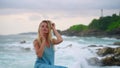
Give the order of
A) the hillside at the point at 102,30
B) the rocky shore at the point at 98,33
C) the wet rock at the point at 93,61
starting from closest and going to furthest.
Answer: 1. the wet rock at the point at 93,61
2. the hillside at the point at 102,30
3. the rocky shore at the point at 98,33

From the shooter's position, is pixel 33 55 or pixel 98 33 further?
pixel 98 33

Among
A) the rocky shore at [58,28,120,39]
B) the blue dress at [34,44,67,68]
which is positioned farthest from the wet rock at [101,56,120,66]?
the rocky shore at [58,28,120,39]

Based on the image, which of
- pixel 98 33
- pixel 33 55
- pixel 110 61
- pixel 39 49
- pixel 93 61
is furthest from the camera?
pixel 98 33

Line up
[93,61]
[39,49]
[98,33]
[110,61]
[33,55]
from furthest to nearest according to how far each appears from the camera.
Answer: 1. [98,33]
2. [33,55]
3. [93,61]
4. [110,61]
5. [39,49]

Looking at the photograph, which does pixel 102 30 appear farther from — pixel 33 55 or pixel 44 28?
pixel 44 28

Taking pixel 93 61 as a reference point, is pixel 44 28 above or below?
above

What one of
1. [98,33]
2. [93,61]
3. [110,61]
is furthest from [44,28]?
[98,33]

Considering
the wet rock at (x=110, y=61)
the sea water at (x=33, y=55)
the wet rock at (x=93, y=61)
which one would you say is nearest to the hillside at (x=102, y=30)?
the sea water at (x=33, y=55)

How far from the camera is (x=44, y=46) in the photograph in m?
1.39

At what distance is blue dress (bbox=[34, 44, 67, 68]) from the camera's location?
1.37 m

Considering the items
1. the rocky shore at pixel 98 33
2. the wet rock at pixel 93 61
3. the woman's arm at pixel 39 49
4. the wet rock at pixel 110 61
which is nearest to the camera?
the woman's arm at pixel 39 49

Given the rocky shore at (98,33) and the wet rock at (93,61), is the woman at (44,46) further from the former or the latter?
the rocky shore at (98,33)

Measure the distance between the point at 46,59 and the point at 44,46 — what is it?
0.20 feet

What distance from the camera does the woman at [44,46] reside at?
137 centimetres
